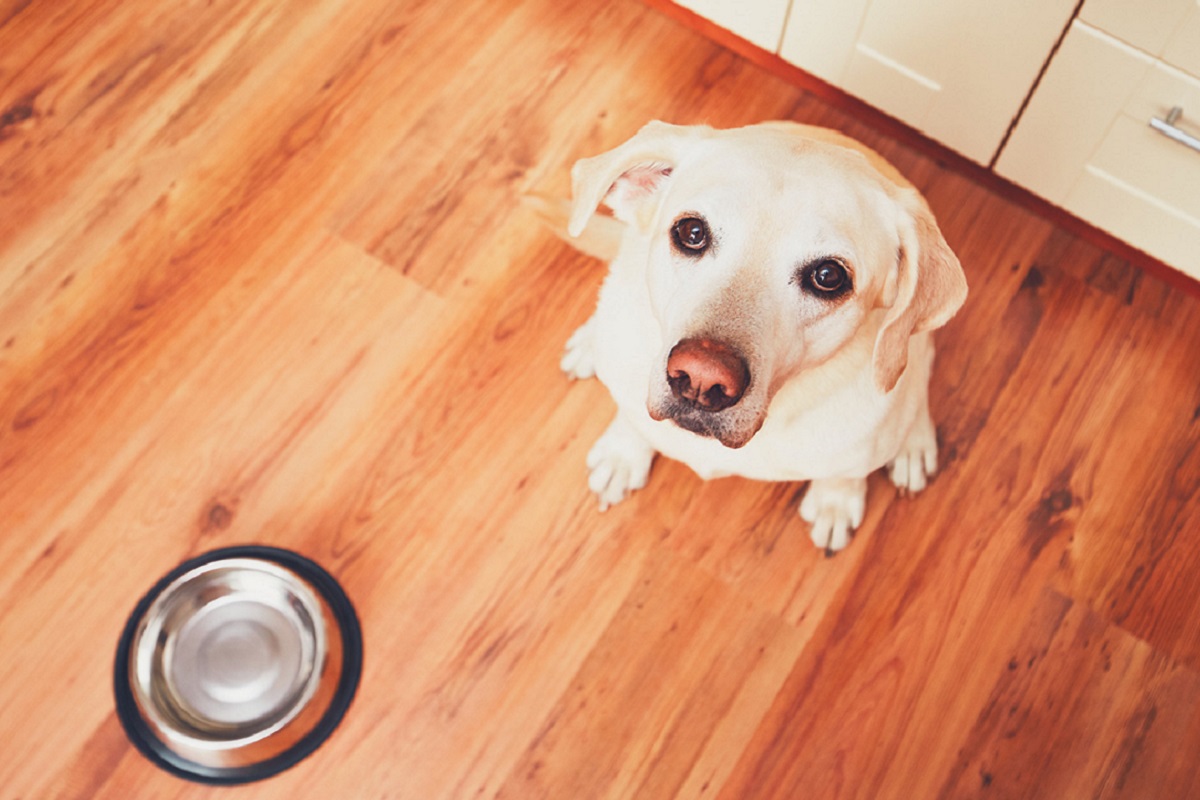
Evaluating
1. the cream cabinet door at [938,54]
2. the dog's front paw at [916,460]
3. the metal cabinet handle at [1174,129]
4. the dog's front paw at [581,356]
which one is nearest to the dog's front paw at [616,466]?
the dog's front paw at [581,356]

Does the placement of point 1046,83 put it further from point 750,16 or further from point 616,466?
point 616,466

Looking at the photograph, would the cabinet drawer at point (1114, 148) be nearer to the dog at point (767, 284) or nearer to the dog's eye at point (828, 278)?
the dog at point (767, 284)

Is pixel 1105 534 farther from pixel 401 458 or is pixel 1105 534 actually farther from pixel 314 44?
pixel 314 44

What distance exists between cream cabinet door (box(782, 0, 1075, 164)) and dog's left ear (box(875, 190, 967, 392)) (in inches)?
34.3

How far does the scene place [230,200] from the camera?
2.44 m

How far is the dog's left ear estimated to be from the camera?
141 centimetres

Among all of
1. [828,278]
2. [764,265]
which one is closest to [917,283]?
[828,278]

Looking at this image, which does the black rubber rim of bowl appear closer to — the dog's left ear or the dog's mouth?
the dog's mouth

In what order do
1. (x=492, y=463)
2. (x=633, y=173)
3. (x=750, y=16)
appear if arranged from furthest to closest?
(x=750, y=16) → (x=492, y=463) → (x=633, y=173)

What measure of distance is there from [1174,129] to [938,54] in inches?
21.3

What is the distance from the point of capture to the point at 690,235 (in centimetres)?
143

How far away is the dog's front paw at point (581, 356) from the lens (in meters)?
2.20

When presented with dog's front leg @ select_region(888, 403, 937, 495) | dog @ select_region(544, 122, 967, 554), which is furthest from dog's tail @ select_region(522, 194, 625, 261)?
dog's front leg @ select_region(888, 403, 937, 495)

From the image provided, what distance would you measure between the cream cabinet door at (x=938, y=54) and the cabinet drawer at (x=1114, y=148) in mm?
60
